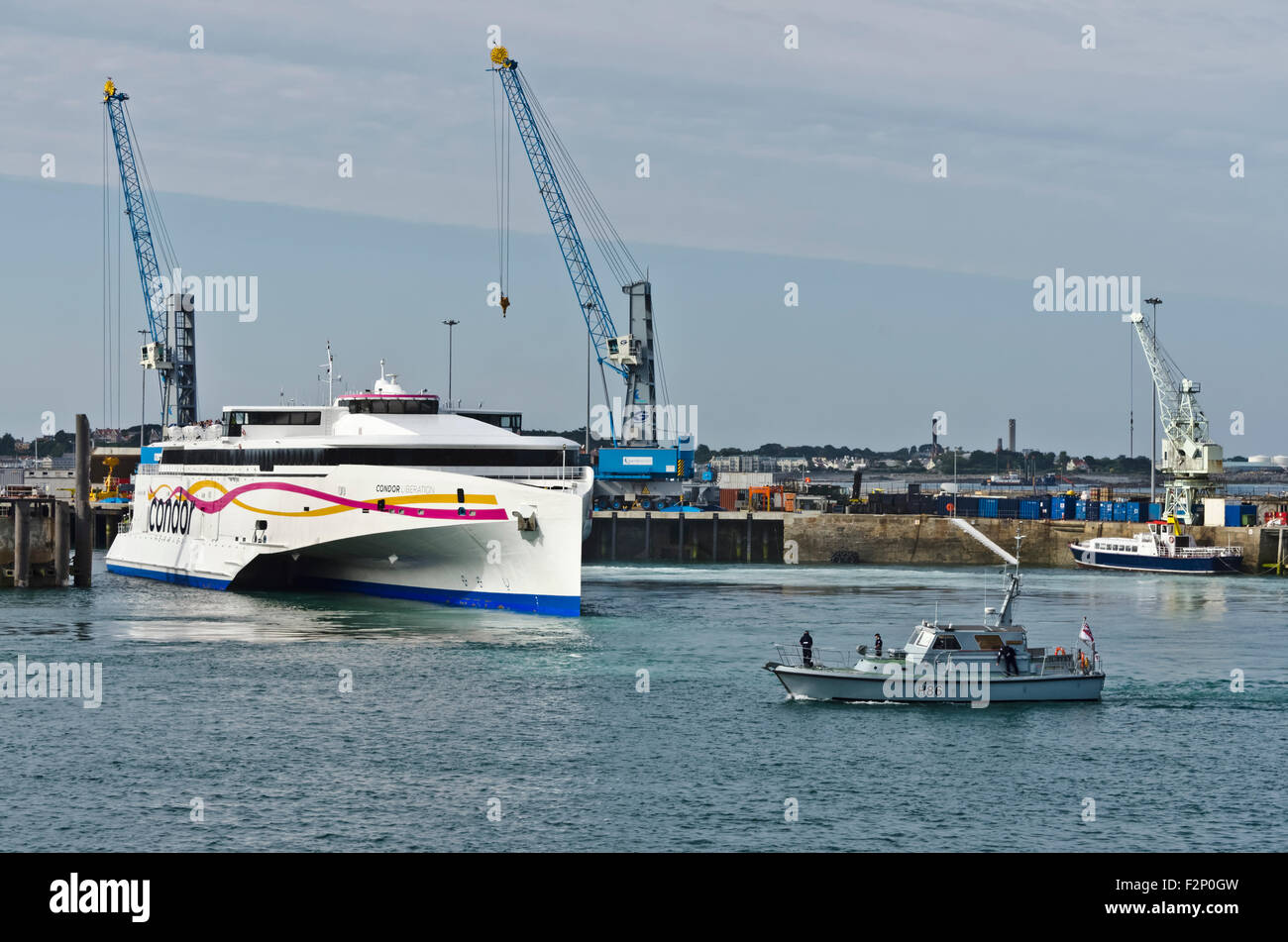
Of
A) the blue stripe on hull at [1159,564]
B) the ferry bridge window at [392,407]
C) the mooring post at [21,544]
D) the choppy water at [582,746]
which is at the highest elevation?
the ferry bridge window at [392,407]

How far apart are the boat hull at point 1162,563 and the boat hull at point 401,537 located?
183 feet

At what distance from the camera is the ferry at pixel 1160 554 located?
103250mm

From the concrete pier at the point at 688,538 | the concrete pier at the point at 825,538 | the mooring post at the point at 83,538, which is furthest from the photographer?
the concrete pier at the point at 688,538

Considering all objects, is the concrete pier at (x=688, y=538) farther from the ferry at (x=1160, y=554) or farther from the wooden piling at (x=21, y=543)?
the wooden piling at (x=21, y=543)

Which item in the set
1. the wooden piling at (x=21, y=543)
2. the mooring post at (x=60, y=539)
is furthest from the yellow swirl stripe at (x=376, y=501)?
the wooden piling at (x=21, y=543)

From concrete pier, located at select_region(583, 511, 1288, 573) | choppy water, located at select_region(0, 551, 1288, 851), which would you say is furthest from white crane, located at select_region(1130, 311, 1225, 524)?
choppy water, located at select_region(0, 551, 1288, 851)

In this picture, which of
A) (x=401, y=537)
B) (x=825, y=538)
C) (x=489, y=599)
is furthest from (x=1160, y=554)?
(x=401, y=537)

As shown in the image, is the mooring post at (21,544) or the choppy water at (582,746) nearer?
the choppy water at (582,746)

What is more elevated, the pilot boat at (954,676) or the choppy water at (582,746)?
the pilot boat at (954,676)

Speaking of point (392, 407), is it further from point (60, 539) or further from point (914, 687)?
point (914, 687)

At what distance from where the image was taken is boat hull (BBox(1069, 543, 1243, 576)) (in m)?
103

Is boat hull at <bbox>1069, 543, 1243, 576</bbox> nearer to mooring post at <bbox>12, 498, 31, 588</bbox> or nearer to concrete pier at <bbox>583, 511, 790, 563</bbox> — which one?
concrete pier at <bbox>583, 511, 790, 563</bbox>

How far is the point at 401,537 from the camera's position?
60.5 metres
